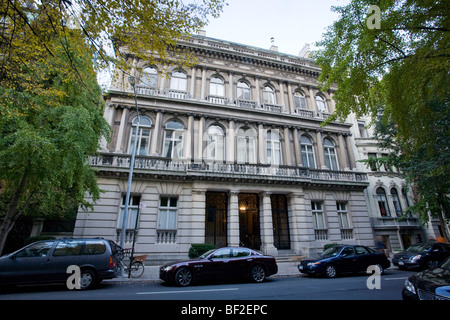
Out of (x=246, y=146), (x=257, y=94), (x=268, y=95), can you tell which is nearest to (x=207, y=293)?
(x=246, y=146)

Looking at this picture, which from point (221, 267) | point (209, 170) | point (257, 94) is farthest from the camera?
point (257, 94)

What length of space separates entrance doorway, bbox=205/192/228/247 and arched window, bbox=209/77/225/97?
9.35m

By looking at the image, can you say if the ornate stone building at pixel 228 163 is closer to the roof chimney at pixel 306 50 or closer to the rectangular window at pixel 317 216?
the rectangular window at pixel 317 216

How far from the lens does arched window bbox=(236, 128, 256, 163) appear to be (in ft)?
62.1

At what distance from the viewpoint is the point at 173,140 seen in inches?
701

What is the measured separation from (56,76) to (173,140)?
27.5 ft

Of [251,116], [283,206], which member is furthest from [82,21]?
[283,206]

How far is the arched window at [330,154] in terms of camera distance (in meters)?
21.3

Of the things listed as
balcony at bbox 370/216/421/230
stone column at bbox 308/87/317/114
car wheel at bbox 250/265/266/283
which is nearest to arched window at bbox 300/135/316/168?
stone column at bbox 308/87/317/114

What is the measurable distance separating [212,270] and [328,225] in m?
13.2

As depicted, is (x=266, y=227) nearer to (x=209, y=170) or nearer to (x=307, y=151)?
Answer: (x=209, y=170)

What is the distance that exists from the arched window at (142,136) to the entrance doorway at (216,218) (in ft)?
20.6

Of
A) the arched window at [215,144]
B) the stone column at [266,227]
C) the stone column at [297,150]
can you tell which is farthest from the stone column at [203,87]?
the stone column at [266,227]
